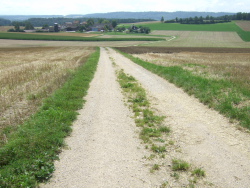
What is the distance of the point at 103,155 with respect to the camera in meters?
5.99

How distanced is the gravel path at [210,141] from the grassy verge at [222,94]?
396 millimetres

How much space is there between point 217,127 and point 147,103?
379cm

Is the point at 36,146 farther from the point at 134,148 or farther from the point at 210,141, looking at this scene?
the point at 210,141

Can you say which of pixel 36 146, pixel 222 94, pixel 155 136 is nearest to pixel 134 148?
pixel 155 136

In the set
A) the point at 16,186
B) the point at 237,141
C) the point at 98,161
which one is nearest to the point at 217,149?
the point at 237,141

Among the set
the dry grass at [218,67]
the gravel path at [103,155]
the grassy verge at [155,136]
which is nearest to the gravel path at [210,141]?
the grassy verge at [155,136]

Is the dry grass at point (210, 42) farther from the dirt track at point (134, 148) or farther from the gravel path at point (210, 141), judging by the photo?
the dirt track at point (134, 148)

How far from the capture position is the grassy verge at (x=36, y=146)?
193 inches

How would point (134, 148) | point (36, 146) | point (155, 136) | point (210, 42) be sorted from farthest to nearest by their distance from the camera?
point (210, 42) → point (155, 136) → point (134, 148) → point (36, 146)

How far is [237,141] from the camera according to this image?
6840 mm

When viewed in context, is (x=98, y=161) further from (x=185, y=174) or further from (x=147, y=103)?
(x=147, y=103)

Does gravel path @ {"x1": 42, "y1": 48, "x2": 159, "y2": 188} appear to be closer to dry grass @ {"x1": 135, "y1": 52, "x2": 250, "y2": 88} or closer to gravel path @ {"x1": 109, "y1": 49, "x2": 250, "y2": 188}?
gravel path @ {"x1": 109, "y1": 49, "x2": 250, "y2": 188}

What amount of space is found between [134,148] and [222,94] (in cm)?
671

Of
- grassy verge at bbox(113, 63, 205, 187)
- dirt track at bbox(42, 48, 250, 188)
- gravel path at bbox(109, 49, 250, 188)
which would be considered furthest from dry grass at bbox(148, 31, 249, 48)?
dirt track at bbox(42, 48, 250, 188)
